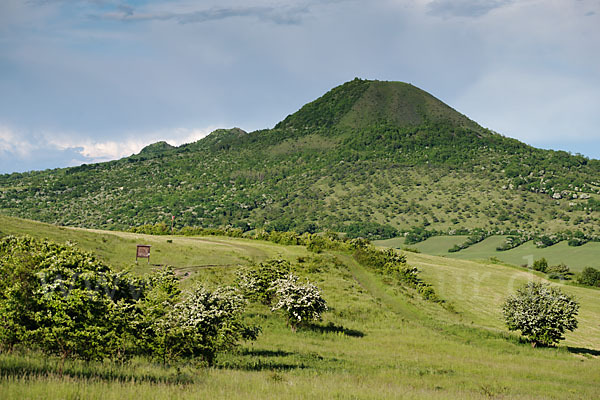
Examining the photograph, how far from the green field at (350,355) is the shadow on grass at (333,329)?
12 centimetres

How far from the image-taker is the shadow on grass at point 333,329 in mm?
40812

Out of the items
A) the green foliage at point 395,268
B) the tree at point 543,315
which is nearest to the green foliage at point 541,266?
the green foliage at point 395,268

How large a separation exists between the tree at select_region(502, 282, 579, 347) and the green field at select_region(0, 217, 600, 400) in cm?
155

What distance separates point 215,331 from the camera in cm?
1969

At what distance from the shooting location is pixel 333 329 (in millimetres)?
42250

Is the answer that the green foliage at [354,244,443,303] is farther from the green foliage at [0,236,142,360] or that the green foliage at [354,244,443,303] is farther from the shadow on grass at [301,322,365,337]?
the green foliage at [0,236,142,360]

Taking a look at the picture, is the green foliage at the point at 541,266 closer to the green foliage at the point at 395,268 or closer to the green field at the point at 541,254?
the green field at the point at 541,254

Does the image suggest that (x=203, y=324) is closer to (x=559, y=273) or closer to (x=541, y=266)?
(x=559, y=273)

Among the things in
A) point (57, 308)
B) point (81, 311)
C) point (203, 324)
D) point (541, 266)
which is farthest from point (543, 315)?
point (541, 266)

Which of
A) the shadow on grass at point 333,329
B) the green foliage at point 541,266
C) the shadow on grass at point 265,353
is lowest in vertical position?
the shadow on grass at point 333,329

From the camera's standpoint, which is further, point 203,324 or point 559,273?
point 559,273

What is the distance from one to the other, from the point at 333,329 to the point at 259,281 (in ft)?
30.7

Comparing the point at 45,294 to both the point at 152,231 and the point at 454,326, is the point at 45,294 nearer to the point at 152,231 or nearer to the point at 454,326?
the point at 454,326

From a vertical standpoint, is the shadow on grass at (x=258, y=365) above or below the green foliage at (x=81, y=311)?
below
